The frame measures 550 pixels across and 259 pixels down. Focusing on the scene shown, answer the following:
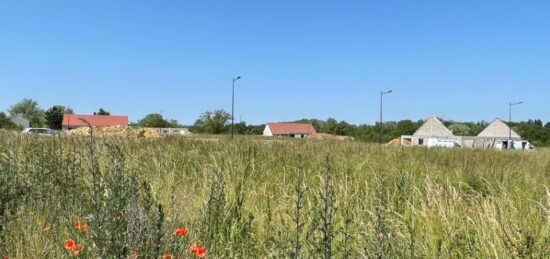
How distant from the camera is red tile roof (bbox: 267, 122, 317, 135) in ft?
374

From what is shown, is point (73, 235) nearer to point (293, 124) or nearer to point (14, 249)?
point (14, 249)

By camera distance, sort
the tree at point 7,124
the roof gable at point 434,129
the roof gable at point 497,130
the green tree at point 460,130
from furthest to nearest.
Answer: the green tree at point 460,130
the roof gable at point 497,130
the roof gable at point 434,129
the tree at point 7,124

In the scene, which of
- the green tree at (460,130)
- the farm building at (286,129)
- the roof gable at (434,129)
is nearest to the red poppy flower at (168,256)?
the roof gable at (434,129)

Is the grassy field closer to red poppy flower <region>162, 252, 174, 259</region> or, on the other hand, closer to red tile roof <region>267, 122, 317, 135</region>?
red poppy flower <region>162, 252, 174, 259</region>

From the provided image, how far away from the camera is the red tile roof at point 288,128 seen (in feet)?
374

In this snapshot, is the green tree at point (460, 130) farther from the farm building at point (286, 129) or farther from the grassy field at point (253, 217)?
the grassy field at point (253, 217)

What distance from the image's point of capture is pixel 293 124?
119812 millimetres

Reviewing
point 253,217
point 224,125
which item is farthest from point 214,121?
point 253,217

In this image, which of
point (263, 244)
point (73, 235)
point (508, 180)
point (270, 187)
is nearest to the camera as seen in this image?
point (73, 235)

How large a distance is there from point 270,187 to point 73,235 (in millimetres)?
3372

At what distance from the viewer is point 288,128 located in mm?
117562

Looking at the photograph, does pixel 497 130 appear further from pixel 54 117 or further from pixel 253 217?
pixel 253 217

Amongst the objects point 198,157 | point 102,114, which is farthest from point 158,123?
point 198,157

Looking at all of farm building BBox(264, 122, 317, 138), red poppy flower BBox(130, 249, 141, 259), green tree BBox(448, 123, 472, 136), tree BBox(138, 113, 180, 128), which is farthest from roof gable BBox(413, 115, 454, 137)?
red poppy flower BBox(130, 249, 141, 259)
